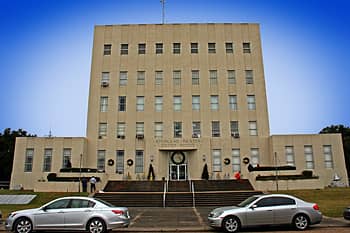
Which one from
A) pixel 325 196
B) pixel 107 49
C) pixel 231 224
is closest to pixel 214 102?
pixel 107 49

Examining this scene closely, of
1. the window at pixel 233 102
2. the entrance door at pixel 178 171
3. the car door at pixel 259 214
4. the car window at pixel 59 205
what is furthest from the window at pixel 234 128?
the car window at pixel 59 205

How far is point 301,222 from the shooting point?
533 inches

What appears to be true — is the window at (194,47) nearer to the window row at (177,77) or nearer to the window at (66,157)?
the window row at (177,77)

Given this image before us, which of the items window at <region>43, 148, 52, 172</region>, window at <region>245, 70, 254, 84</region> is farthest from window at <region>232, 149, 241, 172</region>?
window at <region>43, 148, 52, 172</region>

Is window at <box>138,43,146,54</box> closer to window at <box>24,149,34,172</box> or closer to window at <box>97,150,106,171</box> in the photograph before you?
window at <box>97,150,106,171</box>

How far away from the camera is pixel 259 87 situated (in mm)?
42625

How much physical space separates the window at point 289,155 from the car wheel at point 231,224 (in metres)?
27.3

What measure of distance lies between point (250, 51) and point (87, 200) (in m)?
35.4

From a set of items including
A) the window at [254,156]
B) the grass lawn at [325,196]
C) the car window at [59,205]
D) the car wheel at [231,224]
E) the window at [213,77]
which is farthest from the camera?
the window at [213,77]

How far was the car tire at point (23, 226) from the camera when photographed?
12.6 meters

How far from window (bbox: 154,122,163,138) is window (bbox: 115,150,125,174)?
14.6ft

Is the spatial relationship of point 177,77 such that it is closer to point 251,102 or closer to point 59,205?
point 251,102

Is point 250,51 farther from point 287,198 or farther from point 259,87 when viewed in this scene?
point 287,198

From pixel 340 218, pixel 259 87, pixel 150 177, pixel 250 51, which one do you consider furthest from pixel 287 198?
pixel 250 51
